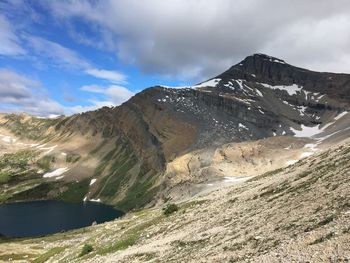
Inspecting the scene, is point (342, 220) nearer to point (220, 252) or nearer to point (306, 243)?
point (306, 243)

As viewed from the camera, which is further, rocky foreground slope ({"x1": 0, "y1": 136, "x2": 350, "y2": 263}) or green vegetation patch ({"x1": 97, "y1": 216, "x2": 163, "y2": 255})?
green vegetation patch ({"x1": 97, "y1": 216, "x2": 163, "y2": 255})

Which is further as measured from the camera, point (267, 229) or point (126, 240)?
point (126, 240)

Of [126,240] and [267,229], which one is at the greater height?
[267,229]

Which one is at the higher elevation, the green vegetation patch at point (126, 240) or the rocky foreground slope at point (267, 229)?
the rocky foreground slope at point (267, 229)

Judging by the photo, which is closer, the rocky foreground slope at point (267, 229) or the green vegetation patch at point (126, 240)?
the rocky foreground slope at point (267, 229)

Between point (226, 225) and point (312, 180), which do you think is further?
point (312, 180)

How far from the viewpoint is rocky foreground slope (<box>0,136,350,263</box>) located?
22.9m

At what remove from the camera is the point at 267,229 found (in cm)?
2936

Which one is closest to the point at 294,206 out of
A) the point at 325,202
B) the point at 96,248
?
the point at 325,202

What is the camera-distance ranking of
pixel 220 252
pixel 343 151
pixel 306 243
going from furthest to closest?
pixel 343 151
pixel 220 252
pixel 306 243

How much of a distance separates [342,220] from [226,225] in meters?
13.8

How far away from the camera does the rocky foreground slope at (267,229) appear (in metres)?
22.9

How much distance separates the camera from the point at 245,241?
28922 mm

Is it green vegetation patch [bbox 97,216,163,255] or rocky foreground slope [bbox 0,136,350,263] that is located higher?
rocky foreground slope [bbox 0,136,350,263]
